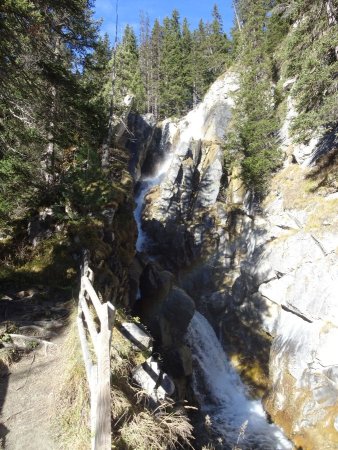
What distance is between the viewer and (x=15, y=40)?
27.8 ft

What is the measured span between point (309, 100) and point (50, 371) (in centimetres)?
1811

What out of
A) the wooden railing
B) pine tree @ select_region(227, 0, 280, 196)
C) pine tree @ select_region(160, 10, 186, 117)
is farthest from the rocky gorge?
pine tree @ select_region(160, 10, 186, 117)

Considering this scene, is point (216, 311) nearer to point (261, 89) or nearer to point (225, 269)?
point (225, 269)

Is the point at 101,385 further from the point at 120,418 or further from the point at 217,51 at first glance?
the point at 217,51

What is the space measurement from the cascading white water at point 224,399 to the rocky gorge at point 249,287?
0.24ft

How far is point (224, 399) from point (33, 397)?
1499 cm

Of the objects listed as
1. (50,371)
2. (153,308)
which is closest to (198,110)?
(153,308)

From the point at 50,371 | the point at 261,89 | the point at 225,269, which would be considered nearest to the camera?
the point at 50,371

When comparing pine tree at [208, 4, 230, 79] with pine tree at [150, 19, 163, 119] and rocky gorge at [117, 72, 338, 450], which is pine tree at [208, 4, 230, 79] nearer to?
pine tree at [150, 19, 163, 119]

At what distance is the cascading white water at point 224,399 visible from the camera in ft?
50.6

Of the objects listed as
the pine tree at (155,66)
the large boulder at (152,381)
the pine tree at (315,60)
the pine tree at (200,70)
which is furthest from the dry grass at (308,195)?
the pine tree at (155,66)

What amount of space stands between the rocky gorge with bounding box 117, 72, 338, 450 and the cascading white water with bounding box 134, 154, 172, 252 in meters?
0.39

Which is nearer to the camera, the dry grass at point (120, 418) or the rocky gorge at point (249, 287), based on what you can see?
the dry grass at point (120, 418)

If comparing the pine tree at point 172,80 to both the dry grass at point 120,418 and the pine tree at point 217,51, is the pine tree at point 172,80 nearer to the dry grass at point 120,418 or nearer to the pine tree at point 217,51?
the pine tree at point 217,51
